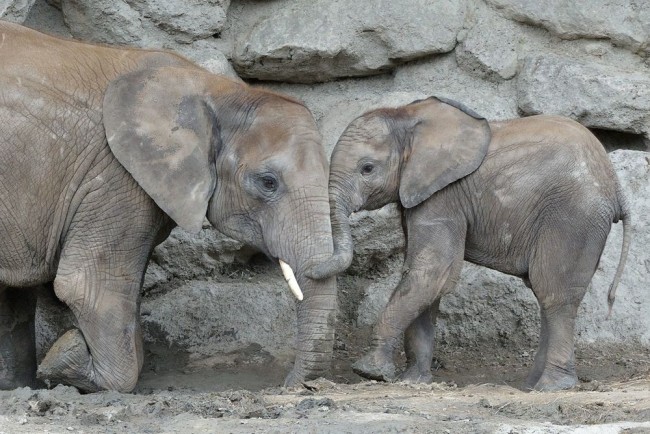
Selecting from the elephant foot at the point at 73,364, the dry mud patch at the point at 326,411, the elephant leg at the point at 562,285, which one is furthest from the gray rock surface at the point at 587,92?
the elephant foot at the point at 73,364

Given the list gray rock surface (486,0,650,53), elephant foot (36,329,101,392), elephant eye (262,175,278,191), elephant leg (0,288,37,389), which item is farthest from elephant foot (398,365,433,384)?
gray rock surface (486,0,650,53)

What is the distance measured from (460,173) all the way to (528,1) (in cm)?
112

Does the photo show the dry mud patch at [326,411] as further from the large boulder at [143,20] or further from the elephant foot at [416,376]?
the large boulder at [143,20]

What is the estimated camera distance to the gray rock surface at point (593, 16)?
7.52m

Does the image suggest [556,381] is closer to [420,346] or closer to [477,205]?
[420,346]

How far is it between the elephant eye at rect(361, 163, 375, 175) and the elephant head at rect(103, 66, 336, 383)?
552 mm

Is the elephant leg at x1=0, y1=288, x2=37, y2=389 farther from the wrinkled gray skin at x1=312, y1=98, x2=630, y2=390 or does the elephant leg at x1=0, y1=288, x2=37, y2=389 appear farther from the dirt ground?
the wrinkled gray skin at x1=312, y1=98, x2=630, y2=390

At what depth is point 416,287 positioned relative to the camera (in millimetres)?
6840

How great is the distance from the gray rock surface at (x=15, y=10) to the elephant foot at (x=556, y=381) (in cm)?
293

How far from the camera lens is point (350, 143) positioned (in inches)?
277

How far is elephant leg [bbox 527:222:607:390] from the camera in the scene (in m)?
6.77

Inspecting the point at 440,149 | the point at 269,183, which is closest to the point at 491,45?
the point at 440,149

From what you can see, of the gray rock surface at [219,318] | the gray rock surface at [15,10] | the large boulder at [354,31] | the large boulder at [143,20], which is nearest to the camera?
the gray rock surface at [15,10]

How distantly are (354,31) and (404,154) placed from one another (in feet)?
2.73
